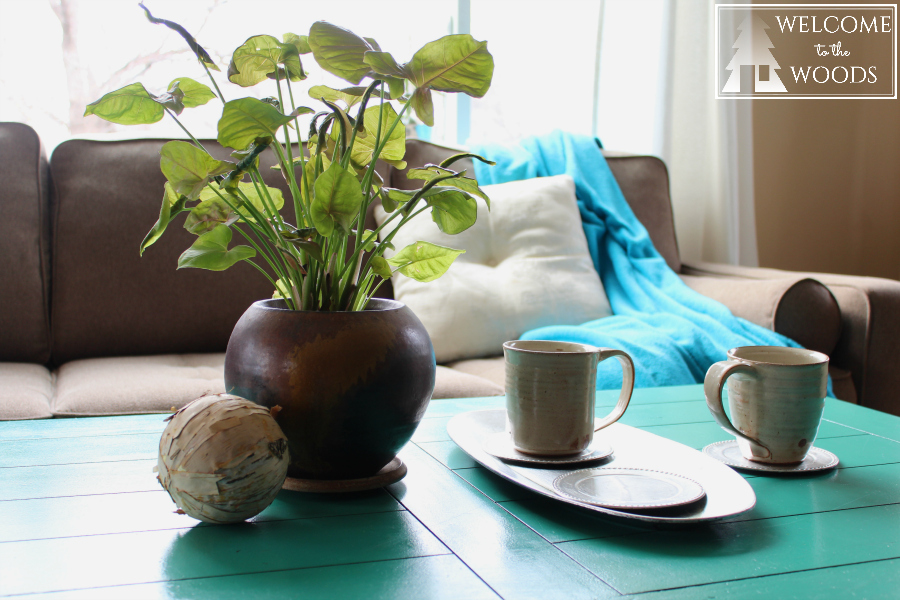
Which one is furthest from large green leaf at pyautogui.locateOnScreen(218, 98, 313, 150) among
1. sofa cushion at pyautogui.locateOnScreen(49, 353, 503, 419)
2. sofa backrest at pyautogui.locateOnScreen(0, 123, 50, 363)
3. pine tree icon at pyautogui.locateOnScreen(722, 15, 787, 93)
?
pine tree icon at pyautogui.locateOnScreen(722, 15, 787, 93)

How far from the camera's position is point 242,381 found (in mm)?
545

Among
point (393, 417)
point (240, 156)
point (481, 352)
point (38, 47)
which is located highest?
point (38, 47)

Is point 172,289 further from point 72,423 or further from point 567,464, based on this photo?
point 567,464

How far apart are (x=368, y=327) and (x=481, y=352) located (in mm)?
1087

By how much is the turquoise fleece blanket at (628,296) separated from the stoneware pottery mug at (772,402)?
0.67 m

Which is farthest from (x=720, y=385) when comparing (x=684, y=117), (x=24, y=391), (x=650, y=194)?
(x=684, y=117)

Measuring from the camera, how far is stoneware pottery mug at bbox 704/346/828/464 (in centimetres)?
61

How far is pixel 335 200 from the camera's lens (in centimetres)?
49

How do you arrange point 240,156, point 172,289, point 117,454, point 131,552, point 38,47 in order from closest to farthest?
point 131,552 < point 240,156 < point 117,454 < point 172,289 < point 38,47

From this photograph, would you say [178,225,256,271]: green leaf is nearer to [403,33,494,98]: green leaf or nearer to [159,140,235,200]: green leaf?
[159,140,235,200]: green leaf

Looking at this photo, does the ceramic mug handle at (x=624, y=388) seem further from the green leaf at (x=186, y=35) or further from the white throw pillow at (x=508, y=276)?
the white throw pillow at (x=508, y=276)

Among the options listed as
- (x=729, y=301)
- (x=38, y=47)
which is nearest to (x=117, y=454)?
(x=729, y=301)

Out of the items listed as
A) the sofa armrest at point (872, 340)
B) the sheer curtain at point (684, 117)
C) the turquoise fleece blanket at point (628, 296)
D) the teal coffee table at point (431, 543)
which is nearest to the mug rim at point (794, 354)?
the teal coffee table at point (431, 543)

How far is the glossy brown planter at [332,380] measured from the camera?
52 centimetres
